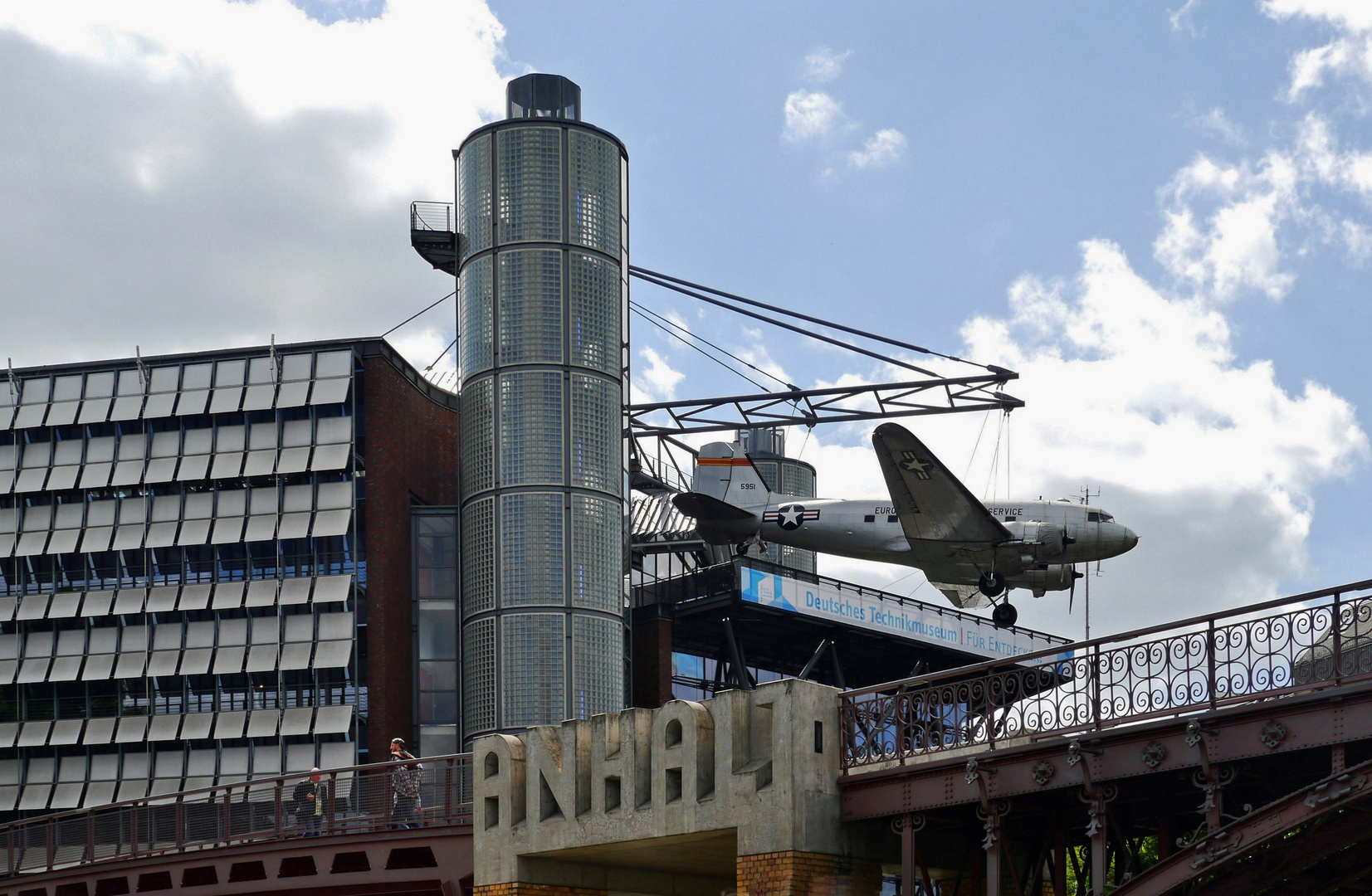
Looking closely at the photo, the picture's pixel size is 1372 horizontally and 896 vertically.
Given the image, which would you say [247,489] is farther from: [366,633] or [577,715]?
[577,715]

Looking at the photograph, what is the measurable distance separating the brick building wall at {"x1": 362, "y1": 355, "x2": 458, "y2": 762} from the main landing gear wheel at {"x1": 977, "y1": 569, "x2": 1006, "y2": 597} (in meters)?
17.3

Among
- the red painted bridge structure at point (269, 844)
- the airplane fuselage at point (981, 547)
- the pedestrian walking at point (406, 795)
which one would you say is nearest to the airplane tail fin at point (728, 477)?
the airplane fuselage at point (981, 547)

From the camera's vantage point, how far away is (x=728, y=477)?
5769 centimetres

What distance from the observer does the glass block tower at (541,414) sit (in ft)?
164

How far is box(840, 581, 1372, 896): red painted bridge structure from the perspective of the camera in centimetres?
2048

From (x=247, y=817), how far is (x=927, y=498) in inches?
844

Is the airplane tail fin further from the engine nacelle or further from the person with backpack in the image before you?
the person with backpack

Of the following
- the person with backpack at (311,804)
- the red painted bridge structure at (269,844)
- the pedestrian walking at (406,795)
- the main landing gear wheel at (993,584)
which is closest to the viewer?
the red painted bridge structure at (269,844)

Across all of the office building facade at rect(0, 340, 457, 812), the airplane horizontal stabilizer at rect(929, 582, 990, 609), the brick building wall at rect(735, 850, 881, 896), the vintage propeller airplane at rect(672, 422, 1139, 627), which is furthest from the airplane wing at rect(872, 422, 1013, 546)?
the brick building wall at rect(735, 850, 881, 896)

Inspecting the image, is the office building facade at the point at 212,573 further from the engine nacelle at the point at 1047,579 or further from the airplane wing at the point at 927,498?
the engine nacelle at the point at 1047,579

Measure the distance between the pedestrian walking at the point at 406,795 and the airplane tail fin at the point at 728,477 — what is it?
2526 centimetres

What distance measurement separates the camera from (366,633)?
5131 cm

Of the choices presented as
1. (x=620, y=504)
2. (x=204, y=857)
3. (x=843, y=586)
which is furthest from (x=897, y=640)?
(x=204, y=857)

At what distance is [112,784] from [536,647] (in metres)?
13.7
